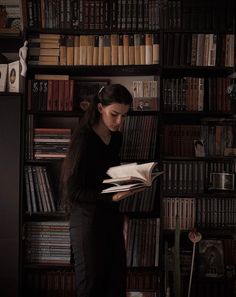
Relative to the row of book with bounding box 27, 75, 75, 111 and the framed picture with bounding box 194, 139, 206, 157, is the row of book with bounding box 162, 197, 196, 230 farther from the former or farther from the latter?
the row of book with bounding box 27, 75, 75, 111

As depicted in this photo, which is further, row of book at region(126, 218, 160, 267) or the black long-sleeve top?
row of book at region(126, 218, 160, 267)

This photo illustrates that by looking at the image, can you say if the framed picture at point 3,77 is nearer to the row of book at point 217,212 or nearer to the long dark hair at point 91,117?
the long dark hair at point 91,117

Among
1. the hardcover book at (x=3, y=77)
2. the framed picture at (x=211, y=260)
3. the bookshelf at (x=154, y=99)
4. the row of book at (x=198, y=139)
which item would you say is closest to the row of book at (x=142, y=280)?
the bookshelf at (x=154, y=99)

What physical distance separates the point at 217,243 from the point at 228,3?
156 centimetres

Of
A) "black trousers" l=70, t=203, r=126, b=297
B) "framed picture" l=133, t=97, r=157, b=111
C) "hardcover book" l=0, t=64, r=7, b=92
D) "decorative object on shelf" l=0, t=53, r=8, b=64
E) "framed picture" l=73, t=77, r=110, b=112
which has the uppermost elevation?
"decorative object on shelf" l=0, t=53, r=8, b=64

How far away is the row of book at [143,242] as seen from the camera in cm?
260

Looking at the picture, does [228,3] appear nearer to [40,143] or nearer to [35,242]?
[40,143]

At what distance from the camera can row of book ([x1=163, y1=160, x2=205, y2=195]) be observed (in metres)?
2.61

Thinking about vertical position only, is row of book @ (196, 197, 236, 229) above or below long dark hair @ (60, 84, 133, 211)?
below

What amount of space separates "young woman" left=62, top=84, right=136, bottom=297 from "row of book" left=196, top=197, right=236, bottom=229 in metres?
0.73

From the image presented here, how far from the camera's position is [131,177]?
1.84 m

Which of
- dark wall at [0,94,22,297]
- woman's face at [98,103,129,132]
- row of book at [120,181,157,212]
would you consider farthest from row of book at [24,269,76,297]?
woman's face at [98,103,129,132]

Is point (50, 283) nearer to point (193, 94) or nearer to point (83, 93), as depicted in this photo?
point (83, 93)

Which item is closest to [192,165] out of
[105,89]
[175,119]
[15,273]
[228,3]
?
[175,119]
